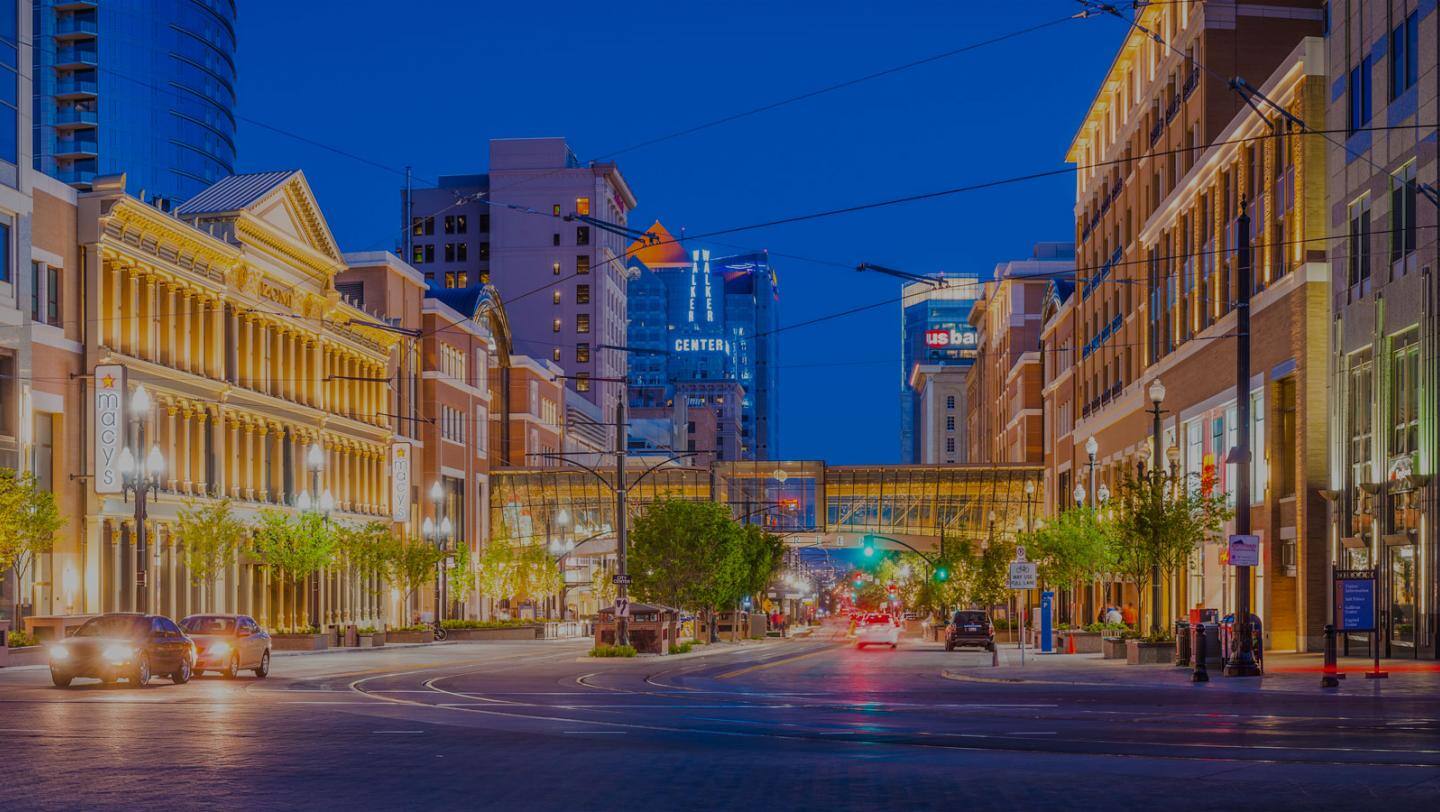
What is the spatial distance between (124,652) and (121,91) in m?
118

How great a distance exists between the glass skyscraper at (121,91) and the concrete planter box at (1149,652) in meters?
108

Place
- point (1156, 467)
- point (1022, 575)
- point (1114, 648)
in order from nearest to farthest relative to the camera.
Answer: point (1156, 467) → point (1022, 575) → point (1114, 648)

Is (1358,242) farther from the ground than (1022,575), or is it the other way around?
(1358,242)

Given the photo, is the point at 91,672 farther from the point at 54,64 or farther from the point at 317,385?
the point at 54,64

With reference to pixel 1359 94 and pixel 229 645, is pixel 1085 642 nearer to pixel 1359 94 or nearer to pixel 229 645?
pixel 1359 94

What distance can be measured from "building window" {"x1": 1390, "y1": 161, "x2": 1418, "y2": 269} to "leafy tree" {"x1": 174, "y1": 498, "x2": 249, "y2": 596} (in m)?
40.6

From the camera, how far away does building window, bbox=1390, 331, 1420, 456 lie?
142ft

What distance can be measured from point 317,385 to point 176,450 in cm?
1637

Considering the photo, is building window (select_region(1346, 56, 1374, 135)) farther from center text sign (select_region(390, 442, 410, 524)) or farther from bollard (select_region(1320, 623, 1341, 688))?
center text sign (select_region(390, 442, 410, 524))

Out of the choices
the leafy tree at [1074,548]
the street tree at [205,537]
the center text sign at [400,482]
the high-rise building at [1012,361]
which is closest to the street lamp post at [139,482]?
the street tree at [205,537]

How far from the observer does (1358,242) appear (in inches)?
1871

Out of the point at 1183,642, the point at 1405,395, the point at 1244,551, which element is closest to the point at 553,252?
the point at 1405,395

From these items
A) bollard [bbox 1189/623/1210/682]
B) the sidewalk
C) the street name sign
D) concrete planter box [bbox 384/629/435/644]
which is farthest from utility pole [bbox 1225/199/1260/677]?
concrete planter box [bbox 384/629/435/644]

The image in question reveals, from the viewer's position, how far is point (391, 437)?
94562mm
